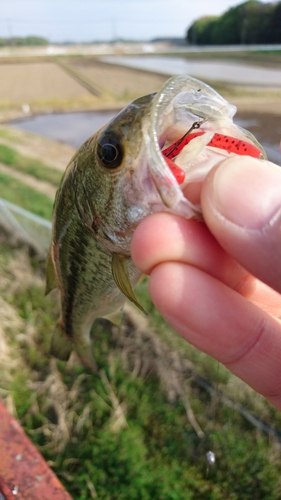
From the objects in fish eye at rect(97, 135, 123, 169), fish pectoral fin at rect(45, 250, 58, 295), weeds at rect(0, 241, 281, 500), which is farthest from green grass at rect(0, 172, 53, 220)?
fish eye at rect(97, 135, 123, 169)

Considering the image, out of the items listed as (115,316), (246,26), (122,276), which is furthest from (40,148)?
(246,26)

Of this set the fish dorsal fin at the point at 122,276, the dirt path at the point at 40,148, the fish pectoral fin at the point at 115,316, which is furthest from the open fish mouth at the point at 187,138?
the dirt path at the point at 40,148

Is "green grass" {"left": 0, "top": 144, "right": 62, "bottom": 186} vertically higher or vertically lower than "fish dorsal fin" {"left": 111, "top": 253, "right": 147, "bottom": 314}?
lower

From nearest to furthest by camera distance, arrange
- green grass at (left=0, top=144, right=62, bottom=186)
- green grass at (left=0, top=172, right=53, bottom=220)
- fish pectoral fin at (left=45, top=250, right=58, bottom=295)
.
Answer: fish pectoral fin at (left=45, top=250, right=58, bottom=295), green grass at (left=0, top=172, right=53, bottom=220), green grass at (left=0, top=144, right=62, bottom=186)

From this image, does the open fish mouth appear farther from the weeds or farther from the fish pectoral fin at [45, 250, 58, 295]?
the weeds

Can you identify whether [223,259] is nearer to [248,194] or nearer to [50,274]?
[248,194]
